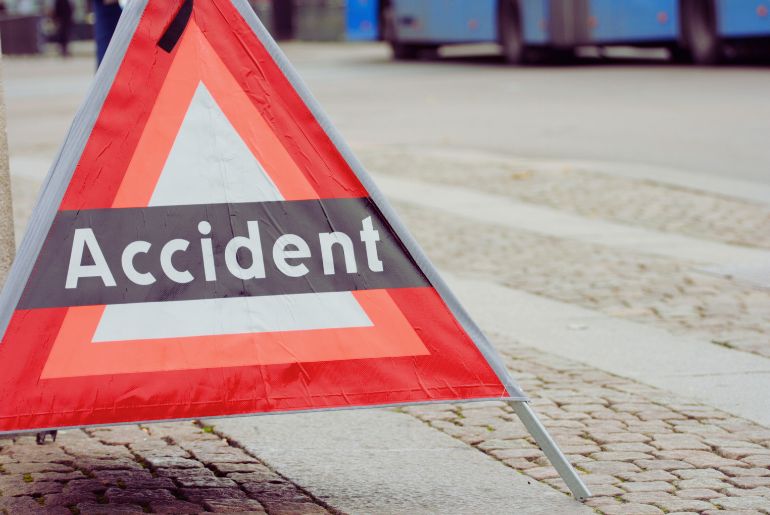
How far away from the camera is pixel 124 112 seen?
375 cm

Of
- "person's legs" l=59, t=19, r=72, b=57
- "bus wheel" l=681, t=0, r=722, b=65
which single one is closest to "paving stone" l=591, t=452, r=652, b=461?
"bus wheel" l=681, t=0, r=722, b=65

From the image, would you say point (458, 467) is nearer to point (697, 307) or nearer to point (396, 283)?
point (396, 283)

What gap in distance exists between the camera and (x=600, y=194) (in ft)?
34.1

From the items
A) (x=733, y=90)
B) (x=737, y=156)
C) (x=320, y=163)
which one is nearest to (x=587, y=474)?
(x=320, y=163)

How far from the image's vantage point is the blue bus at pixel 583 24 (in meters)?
22.4

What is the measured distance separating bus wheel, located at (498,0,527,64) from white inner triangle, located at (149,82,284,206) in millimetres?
22943

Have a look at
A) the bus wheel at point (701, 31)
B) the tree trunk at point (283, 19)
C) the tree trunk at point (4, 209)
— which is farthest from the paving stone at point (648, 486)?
the tree trunk at point (283, 19)

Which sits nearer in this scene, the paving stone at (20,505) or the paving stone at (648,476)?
the paving stone at (20,505)

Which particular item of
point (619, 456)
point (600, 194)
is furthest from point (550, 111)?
point (619, 456)

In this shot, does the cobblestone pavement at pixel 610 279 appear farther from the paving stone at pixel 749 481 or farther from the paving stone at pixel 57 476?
the paving stone at pixel 57 476

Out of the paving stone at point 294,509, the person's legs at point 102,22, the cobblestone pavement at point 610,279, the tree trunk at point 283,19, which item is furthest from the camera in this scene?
the tree trunk at point 283,19

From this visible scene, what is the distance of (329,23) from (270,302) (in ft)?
143

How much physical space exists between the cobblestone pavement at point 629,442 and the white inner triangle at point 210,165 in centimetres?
123

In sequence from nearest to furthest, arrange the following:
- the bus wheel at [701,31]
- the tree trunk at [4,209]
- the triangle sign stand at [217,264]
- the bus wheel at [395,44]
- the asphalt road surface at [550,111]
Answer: the triangle sign stand at [217,264]
the tree trunk at [4,209]
the asphalt road surface at [550,111]
the bus wheel at [701,31]
the bus wheel at [395,44]
